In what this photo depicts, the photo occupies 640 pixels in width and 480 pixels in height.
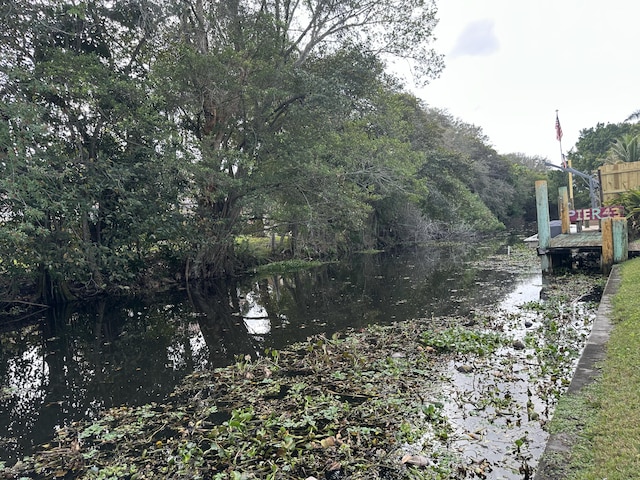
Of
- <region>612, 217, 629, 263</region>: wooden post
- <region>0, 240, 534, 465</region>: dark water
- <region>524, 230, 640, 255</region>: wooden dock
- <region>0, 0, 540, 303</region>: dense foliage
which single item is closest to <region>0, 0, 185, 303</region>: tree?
<region>0, 0, 540, 303</region>: dense foliage

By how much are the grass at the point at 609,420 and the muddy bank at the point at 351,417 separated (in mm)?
379

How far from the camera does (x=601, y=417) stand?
3045 mm

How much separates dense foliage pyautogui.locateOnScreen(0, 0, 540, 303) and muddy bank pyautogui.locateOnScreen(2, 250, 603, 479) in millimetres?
5974

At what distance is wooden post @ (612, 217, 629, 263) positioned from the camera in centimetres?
1035

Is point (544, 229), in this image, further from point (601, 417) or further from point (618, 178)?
point (601, 417)

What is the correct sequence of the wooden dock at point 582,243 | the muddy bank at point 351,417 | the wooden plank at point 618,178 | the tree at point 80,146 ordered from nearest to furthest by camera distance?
1. the muddy bank at point 351,417
2. the tree at point 80,146
3. the wooden dock at point 582,243
4. the wooden plank at point 618,178

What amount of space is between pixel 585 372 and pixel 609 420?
1.16 metres

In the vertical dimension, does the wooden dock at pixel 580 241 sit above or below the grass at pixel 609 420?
above

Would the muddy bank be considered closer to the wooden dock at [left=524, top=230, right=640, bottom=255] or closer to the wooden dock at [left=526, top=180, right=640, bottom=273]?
the wooden dock at [left=526, top=180, right=640, bottom=273]

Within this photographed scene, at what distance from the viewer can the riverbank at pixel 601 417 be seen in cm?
252

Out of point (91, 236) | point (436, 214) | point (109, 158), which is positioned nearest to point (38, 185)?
point (109, 158)

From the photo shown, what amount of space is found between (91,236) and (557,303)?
12967mm

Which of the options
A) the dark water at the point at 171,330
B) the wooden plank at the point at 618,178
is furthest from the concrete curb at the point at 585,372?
the wooden plank at the point at 618,178

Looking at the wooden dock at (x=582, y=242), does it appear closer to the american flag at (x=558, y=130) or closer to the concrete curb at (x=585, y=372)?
the concrete curb at (x=585, y=372)
